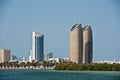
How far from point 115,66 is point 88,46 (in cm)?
6358

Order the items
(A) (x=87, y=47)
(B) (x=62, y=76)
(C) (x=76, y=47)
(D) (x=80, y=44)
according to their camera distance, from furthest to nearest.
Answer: (A) (x=87, y=47) → (D) (x=80, y=44) → (C) (x=76, y=47) → (B) (x=62, y=76)

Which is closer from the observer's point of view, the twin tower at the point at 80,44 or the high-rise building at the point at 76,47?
the high-rise building at the point at 76,47

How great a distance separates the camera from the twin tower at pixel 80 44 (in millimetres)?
156000

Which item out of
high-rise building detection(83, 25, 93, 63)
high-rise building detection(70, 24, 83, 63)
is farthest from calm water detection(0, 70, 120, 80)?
high-rise building detection(83, 25, 93, 63)

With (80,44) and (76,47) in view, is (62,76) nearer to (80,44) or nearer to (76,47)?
(76,47)

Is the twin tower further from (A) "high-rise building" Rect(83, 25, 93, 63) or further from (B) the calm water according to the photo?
(B) the calm water

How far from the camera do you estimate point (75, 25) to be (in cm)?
16488

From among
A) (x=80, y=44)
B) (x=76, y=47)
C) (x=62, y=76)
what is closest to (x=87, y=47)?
(x=80, y=44)

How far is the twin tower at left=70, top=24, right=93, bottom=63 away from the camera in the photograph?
156m

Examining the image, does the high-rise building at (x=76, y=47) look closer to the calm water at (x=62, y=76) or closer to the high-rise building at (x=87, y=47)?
the high-rise building at (x=87, y=47)

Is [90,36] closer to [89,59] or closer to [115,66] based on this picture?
[89,59]

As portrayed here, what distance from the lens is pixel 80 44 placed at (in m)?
156

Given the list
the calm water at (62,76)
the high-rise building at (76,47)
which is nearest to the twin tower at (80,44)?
the high-rise building at (76,47)

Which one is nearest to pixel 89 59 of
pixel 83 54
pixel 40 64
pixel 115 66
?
pixel 83 54
